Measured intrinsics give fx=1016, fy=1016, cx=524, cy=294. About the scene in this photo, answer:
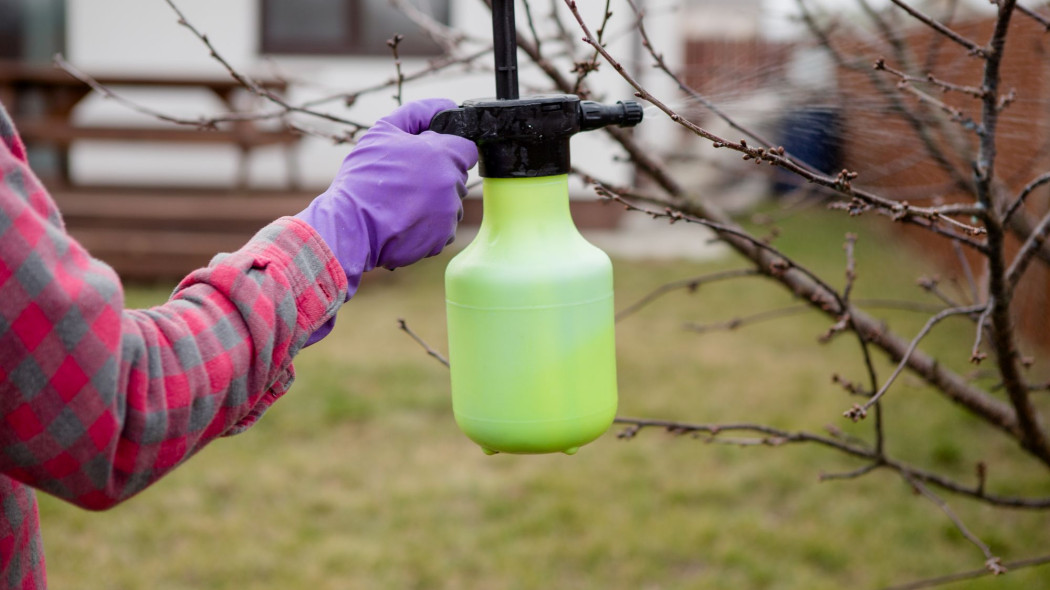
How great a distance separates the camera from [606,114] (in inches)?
38.5

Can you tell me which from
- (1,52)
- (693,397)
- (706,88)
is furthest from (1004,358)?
(1,52)

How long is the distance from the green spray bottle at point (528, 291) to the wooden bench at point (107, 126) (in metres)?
5.64

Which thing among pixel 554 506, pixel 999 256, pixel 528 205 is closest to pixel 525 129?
pixel 528 205

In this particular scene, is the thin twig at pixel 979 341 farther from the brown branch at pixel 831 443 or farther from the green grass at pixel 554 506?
the green grass at pixel 554 506

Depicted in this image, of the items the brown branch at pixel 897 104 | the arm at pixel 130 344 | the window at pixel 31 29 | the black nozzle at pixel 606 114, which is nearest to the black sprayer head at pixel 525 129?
the black nozzle at pixel 606 114

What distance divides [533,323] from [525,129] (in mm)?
176

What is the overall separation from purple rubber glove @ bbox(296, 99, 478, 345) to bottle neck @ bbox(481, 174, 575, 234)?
0.21 feet

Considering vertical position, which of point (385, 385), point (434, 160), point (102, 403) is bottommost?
point (385, 385)

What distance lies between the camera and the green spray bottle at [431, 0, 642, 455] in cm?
93

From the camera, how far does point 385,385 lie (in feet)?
15.3

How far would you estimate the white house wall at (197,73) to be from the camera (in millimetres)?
8250

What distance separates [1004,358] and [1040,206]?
329cm

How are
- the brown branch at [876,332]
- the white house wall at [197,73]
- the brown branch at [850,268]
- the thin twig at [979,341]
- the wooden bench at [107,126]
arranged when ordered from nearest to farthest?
the thin twig at [979,341], the brown branch at [850,268], the brown branch at [876,332], the wooden bench at [107,126], the white house wall at [197,73]

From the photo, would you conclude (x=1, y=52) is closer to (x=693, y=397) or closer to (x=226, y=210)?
(x=226, y=210)
